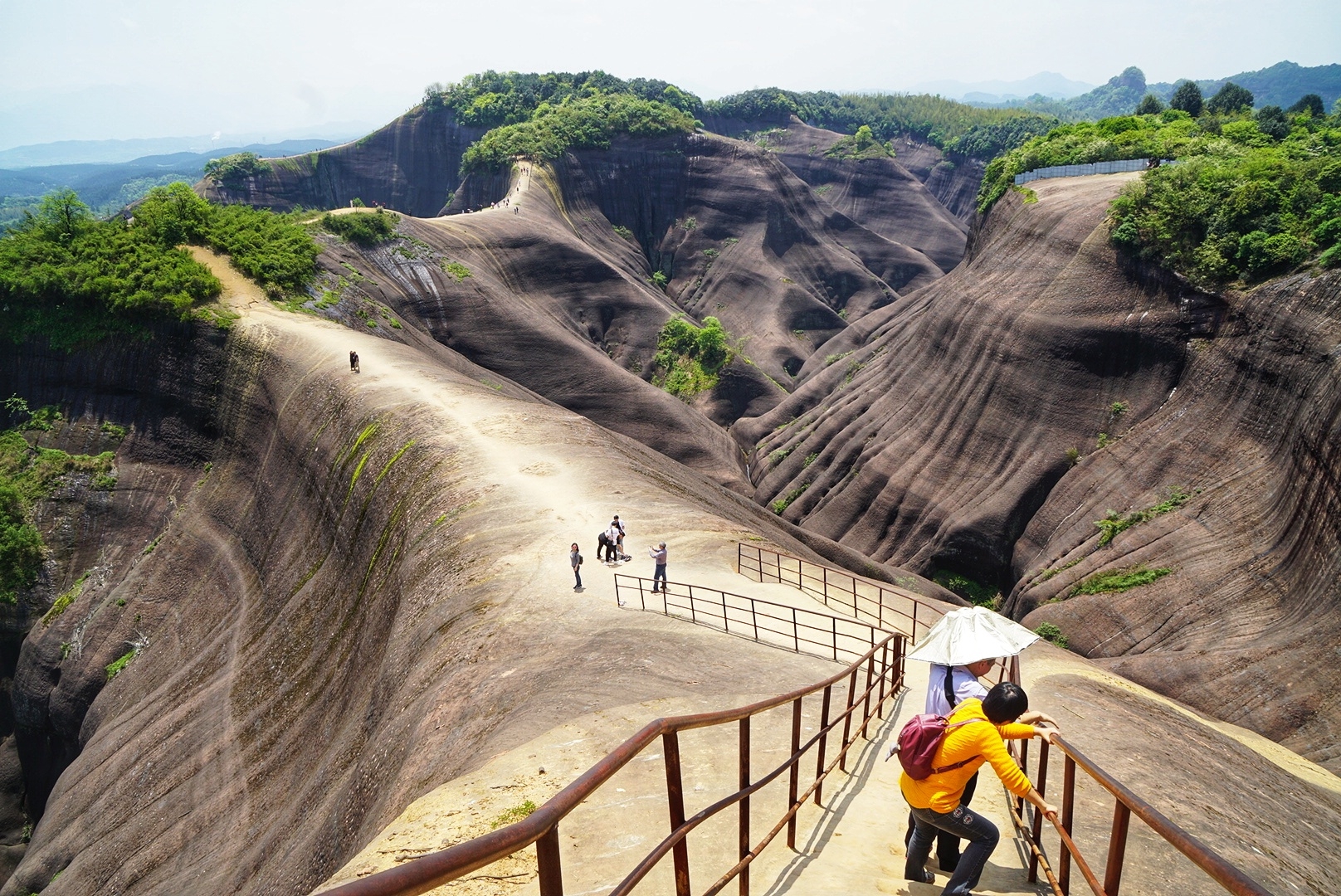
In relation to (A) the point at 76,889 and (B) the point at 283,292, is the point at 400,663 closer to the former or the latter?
(A) the point at 76,889

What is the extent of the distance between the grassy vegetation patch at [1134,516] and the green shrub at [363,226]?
45825mm

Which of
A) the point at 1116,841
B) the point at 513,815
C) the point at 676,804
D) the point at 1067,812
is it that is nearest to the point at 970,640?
the point at 1067,812

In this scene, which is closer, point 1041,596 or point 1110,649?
point 1110,649

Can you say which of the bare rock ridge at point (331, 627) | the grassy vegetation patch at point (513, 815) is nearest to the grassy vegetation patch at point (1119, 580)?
the bare rock ridge at point (331, 627)

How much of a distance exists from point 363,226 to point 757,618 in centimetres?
4414

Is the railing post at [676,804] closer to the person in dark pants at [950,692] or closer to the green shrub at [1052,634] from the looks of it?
the person in dark pants at [950,692]

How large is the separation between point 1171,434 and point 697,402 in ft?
124

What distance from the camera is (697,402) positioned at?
6450 centimetres

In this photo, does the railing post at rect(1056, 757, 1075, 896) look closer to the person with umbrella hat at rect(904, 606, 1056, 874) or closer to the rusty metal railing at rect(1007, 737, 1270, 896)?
the rusty metal railing at rect(1007, 737, 1270, 896)

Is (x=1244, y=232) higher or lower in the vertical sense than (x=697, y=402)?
higher

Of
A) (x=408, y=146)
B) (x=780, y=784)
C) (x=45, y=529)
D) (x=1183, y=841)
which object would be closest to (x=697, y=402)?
(x=45, y=529)

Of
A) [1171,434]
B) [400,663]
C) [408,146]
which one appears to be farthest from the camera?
[408,146]

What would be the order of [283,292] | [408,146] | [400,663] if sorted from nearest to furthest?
[400,663] → [283,292] → [408,146]

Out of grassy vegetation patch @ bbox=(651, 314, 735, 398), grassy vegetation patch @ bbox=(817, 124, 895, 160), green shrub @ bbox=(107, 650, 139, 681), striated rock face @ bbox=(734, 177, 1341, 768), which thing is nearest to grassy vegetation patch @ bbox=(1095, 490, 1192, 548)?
striated rock face @ bbox=(734, 177, 1341, 768)
